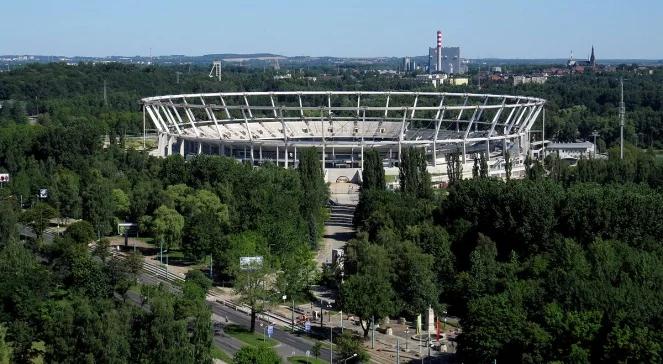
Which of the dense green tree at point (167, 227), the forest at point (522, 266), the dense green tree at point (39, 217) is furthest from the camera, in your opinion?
the dense green tree at point (39, 217)

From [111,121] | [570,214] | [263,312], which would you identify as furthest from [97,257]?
[111,121]

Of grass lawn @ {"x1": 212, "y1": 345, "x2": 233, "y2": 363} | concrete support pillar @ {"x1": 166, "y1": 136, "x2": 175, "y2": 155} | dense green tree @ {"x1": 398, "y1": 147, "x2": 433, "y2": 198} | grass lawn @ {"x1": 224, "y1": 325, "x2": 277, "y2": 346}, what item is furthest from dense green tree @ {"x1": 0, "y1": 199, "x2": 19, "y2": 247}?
concrete support pillar @ {"x1": 166, "y1": 136, "x2": 175, "y2": 155}

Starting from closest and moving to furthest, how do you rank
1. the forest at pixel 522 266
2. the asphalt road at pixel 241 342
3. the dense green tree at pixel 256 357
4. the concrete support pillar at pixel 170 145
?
1. the dense green tree at pixel 256 357
2. the forest at pixel 522 266
3. the asphalt road at pixel 241 342
4. the concrete support pillar at pixel 170 145

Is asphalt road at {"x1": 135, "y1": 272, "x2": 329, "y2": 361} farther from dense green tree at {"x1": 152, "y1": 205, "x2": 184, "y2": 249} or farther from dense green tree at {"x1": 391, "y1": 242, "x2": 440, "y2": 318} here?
dense green tree at {"x1": 152, "y1": 205, "x2": 184, "y2": 249}

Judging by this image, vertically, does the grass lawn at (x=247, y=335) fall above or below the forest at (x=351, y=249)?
below

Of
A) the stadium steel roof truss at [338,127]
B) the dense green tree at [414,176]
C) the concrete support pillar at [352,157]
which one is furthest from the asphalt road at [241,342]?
the concrete support pillar at [352,157]

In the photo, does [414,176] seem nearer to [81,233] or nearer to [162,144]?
[81,233]

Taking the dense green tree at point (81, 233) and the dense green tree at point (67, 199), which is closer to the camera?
the dense green tree at point (81, 233)

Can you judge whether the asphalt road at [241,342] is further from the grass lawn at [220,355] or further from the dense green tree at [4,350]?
the dense green tree at [4,350]
